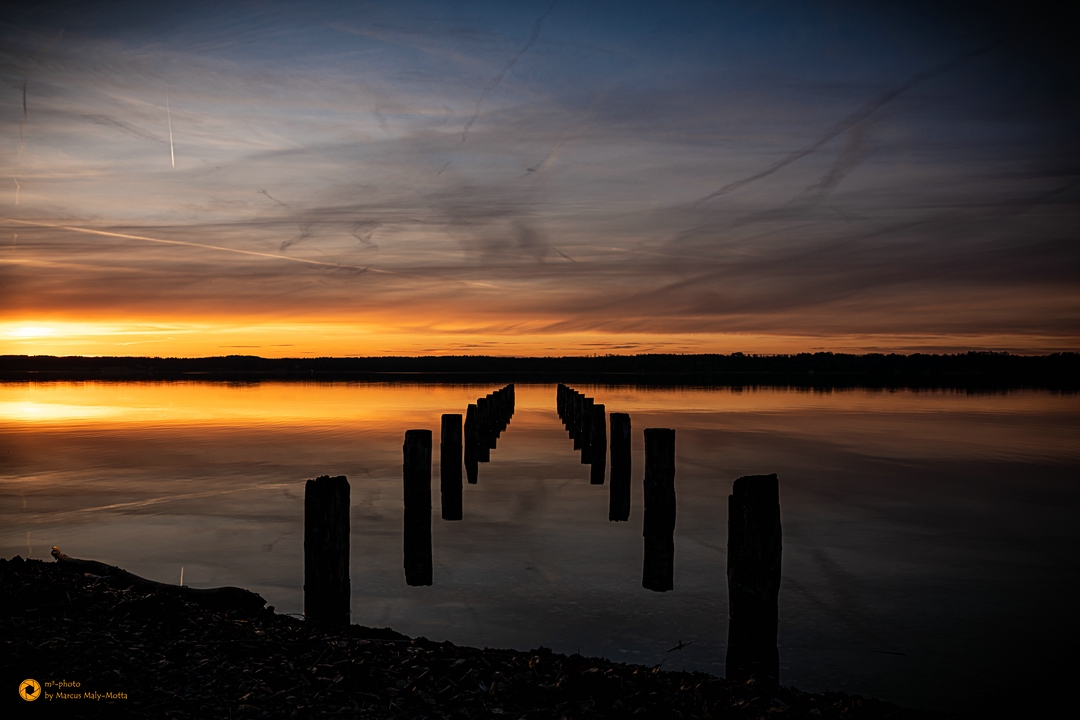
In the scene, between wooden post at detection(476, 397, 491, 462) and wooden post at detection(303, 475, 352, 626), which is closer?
wooden post at detection(303, 475, 352, 626)

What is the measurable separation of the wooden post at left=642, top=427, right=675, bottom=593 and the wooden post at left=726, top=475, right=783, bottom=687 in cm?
286

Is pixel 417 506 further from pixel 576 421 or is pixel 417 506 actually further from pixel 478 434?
pixel 576 421

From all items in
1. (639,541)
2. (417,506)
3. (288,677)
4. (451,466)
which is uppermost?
(451,466)

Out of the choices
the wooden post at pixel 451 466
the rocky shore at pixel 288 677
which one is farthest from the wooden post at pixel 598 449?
the rocky shore at pixel 288 677

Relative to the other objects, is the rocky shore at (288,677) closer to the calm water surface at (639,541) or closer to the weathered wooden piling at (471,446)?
the calm water surface at (639,541)

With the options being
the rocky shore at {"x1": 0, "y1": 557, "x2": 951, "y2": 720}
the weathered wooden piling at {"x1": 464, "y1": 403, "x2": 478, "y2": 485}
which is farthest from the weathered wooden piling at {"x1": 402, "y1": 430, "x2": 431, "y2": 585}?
the weathered wooden piling at {"x1": 464, "y1": 403, "x2": 478, "y2": 485}

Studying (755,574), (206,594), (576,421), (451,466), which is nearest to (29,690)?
(206,594)

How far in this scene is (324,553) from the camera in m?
7.31

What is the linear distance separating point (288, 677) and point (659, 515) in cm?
562

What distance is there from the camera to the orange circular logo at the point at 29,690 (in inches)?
189

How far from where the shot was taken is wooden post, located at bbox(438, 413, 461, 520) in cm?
1305

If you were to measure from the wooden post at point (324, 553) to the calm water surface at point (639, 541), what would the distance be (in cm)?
149

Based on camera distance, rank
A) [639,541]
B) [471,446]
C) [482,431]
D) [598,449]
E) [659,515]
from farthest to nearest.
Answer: [482,431]
[471,446]
[598,449]
[639,541]
[659,515]

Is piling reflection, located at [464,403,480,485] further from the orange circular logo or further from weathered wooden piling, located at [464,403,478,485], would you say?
the orange circular logo
